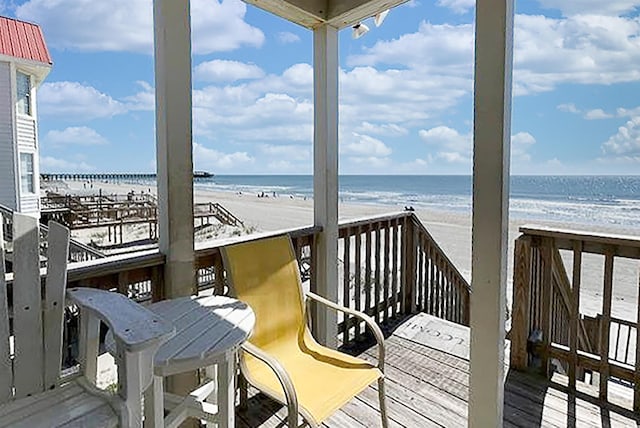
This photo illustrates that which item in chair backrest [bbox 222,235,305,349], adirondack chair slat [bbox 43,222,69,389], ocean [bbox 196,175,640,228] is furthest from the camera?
ocean [bbox 196,175,640,228]

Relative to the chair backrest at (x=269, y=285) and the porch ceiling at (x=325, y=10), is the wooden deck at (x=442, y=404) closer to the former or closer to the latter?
the chair backrest at (x=269, y=285)

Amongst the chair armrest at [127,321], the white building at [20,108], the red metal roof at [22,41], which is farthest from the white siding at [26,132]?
the chair armrest at [127,321]

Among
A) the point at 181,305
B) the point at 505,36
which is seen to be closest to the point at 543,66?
the point at 505,36

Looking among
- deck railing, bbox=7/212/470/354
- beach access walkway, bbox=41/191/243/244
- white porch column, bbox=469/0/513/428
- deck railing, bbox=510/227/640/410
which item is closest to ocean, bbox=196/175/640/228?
beach access walkway, bbox=41/191/243/244

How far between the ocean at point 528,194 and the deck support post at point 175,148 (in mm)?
14064

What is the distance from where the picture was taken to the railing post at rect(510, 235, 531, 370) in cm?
248

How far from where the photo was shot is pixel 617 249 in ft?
7.11

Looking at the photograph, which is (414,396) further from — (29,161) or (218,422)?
(29,161)

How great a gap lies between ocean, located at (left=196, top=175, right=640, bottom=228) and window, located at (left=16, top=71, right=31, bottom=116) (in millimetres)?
10091

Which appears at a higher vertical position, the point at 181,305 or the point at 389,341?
the point at 181,305

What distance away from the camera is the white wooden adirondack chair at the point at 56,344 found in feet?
3.07

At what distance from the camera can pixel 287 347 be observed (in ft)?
6.72

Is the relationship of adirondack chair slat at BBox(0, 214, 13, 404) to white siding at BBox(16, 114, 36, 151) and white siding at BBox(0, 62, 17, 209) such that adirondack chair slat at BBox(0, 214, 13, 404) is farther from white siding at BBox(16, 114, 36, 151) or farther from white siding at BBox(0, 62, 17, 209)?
white siding at BBox(16, 114, 36, 151)

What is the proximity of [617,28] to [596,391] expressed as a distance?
9.05m
